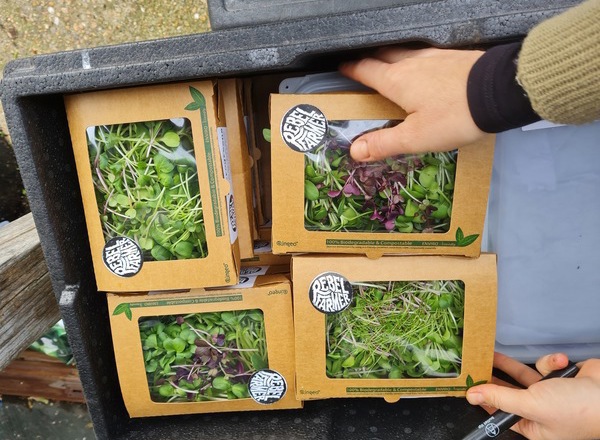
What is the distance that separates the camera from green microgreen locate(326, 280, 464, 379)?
105 centimetres

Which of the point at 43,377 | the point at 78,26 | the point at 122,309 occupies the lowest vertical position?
the point at 43,377

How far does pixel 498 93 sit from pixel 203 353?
73 cm

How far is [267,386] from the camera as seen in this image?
1.10m

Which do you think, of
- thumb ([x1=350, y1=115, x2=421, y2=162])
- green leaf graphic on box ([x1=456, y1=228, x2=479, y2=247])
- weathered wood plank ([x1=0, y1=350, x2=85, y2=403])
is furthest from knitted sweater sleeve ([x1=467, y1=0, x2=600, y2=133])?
weathered wood plank ([x1=0, y1=350, x2=85, y2=403])

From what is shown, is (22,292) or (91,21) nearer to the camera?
(22,292)

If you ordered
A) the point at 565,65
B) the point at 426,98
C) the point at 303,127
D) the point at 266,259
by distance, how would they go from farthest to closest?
the point at 266,259 < the point at 303,127 < the point at 426,98 < the point at 565,65

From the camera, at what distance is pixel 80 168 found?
0.98 metres

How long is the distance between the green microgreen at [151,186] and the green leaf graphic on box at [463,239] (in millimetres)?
456

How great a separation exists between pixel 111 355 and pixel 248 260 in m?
0.36

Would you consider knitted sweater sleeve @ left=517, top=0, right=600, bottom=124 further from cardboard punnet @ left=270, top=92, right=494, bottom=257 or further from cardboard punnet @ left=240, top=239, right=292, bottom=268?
cardboard punnet @ left=240, top=239, right=292, bottom=268

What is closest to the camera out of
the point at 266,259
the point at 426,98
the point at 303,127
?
the point at 426,98

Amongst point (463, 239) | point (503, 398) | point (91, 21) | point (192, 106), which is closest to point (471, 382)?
point (503, 398)

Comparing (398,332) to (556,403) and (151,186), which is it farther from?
(151,186)

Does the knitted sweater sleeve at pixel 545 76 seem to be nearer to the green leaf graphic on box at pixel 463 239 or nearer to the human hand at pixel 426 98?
the human hand at pixel 426 98
